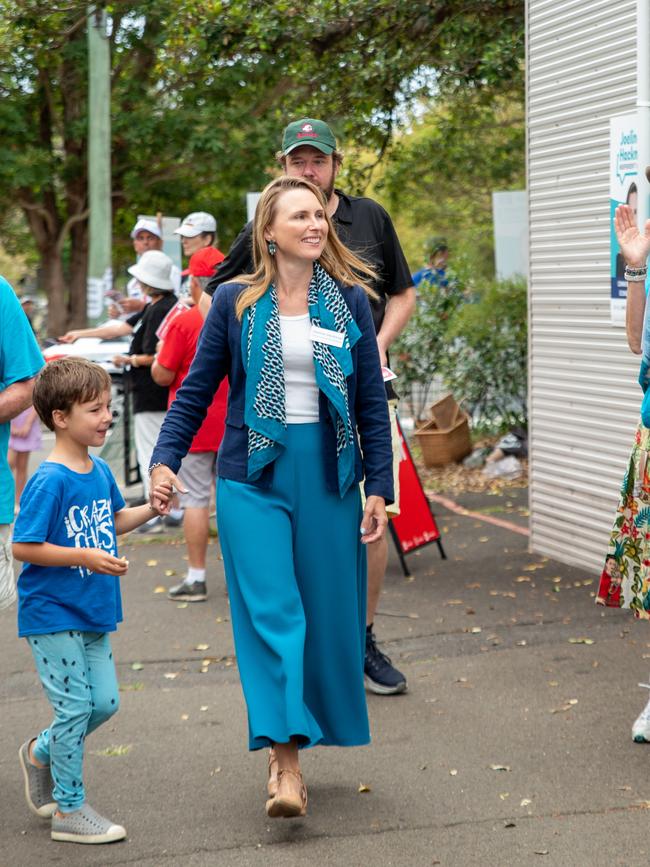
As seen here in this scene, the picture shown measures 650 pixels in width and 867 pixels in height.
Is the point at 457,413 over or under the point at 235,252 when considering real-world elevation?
under

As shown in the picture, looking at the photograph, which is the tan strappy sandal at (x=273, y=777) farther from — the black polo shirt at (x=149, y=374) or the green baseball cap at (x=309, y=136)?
the black polo shirt at (x=149, y=374)

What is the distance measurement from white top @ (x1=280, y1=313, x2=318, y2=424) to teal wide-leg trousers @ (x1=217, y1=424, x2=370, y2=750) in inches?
1.6

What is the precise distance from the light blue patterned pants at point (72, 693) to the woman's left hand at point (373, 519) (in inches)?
34.3

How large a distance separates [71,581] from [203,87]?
1832 centimetres

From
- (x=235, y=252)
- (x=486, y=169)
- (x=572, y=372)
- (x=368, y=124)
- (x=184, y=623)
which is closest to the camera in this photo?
(x=235, y=252)

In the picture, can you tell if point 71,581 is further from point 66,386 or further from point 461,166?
point 461,166

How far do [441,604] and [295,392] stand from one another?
3225 mm

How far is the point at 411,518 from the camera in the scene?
7934mm

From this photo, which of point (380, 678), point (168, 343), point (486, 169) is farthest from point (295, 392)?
point (486, 169)

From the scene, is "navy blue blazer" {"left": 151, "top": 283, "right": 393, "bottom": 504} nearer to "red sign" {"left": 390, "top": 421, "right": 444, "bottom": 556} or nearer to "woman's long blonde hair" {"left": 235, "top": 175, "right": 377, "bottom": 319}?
"woman's long blonde hair" {"left": 235, "top": 175, "right": 377, "bottom": 319}

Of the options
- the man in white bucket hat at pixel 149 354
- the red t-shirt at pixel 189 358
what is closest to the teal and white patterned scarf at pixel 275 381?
the red t-shirt at pixel 189 358

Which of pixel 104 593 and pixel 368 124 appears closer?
pixel 104 593

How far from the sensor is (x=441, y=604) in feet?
23.5

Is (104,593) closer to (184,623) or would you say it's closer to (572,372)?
(184,623)
